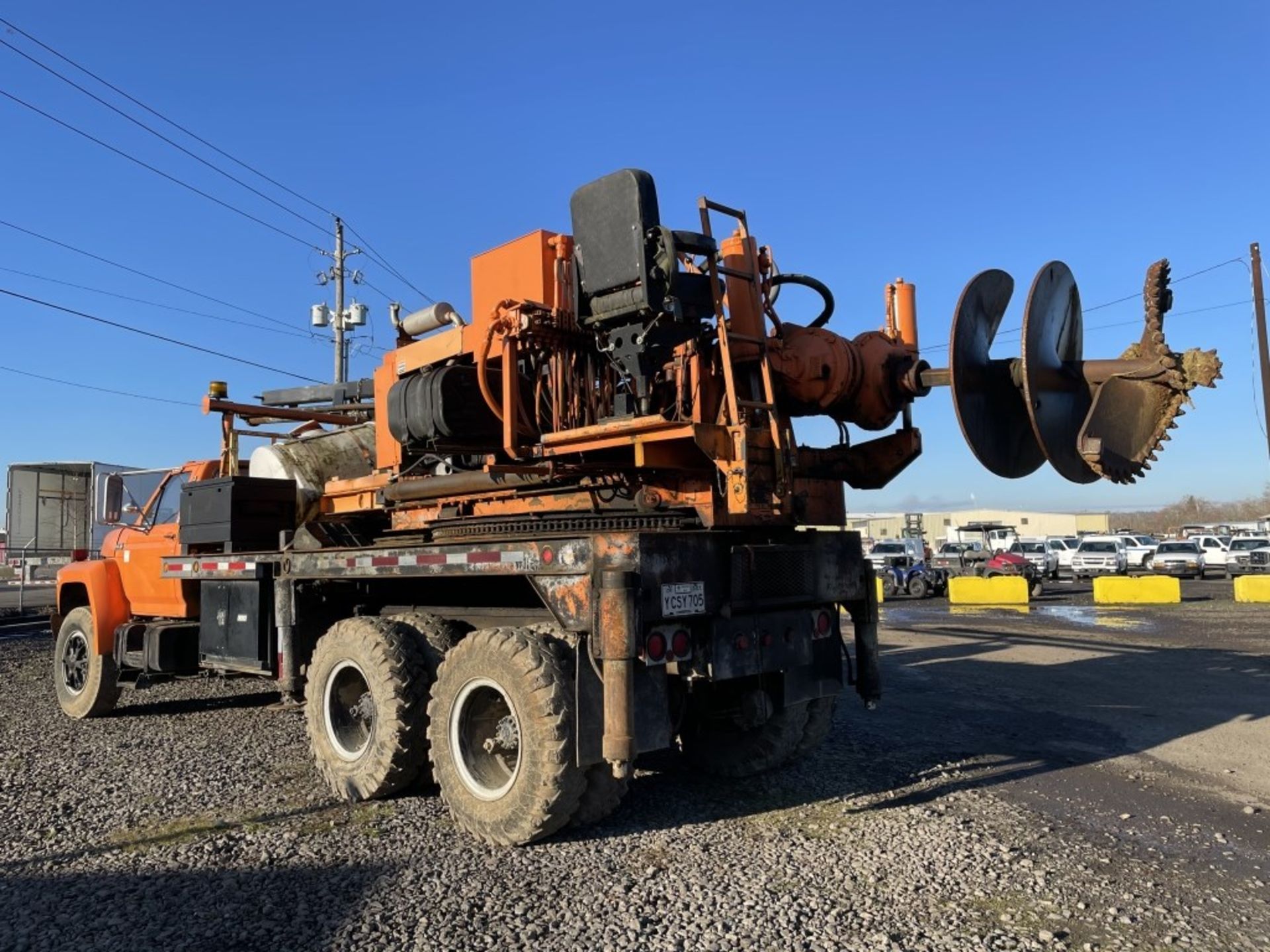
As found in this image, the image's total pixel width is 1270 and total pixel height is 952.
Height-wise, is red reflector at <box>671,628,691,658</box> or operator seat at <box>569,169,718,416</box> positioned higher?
operator seat at <box>569,169,718,416</box>

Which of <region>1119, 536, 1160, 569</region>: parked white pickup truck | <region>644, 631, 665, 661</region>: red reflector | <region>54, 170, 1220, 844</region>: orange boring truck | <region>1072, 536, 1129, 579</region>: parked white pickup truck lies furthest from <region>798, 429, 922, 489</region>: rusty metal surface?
<region>1119, 536, 1160, 569</region>: parked white pickup truck

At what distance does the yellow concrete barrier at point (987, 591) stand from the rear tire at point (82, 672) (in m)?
19.9

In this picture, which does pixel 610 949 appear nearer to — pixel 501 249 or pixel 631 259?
pixel 631 259

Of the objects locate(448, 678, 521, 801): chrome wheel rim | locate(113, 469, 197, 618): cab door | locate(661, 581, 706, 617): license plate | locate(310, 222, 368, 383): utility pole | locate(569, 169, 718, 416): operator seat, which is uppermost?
locate(310, 222, 368, 383): utility pole

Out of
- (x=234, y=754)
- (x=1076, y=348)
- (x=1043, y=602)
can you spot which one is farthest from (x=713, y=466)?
(x=1043, y=602)

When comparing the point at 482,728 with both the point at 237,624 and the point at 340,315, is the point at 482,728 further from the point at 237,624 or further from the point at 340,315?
the point at 340,315

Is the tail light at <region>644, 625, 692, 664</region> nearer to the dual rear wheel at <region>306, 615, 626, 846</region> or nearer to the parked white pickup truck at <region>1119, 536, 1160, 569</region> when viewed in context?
the dual rear wheel at <region>306, 615, 626, 846</region>

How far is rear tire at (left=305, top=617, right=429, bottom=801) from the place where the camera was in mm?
5695

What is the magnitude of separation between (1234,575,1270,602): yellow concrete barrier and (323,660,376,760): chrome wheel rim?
860 inches

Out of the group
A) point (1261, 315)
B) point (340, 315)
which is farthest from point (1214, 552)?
point (340, 315)

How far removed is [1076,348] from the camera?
545cm

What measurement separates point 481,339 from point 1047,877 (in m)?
4.32

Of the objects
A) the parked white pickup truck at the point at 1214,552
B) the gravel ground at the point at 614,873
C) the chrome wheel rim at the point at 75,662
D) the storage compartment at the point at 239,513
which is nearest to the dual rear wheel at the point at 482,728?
the gravel ground at the point at 614,873

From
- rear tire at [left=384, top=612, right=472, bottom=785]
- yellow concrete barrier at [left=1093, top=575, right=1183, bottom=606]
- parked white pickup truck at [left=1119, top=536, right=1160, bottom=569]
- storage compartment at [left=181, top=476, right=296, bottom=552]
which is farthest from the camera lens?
parked white pickup truck at [left=1119, top=536, right=1160, bottom=569]
